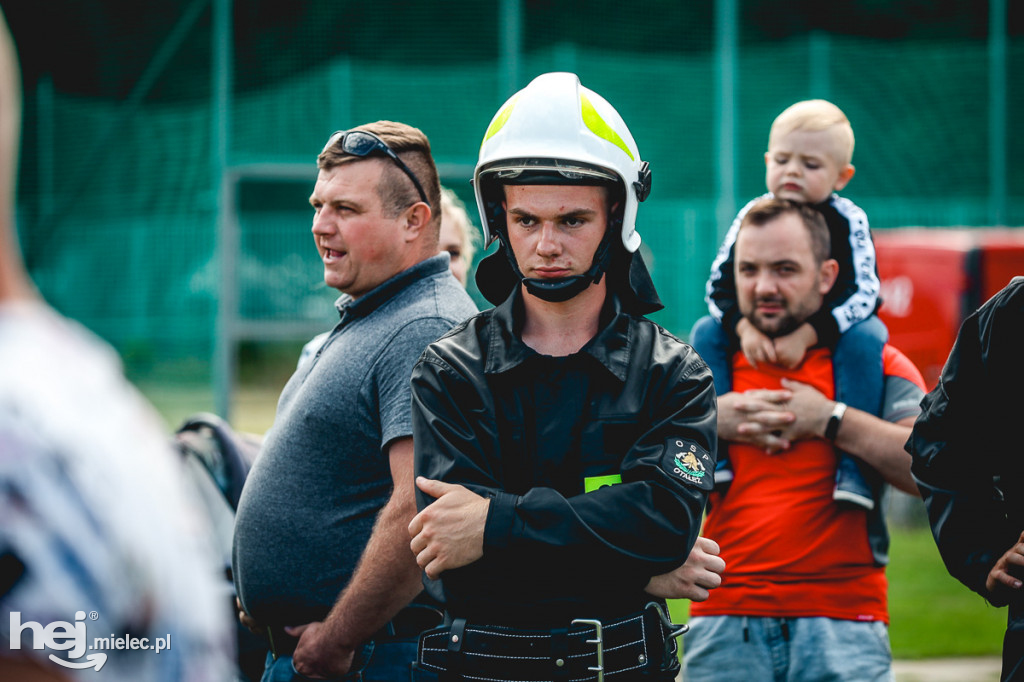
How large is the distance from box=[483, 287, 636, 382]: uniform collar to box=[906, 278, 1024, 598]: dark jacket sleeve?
82cm

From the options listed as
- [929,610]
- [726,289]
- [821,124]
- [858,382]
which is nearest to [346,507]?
[726,289]

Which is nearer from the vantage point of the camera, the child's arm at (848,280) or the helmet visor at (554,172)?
the helmet visor at (554,172)

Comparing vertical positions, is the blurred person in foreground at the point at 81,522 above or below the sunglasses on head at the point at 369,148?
below

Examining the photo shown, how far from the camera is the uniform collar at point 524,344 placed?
8.38 ft

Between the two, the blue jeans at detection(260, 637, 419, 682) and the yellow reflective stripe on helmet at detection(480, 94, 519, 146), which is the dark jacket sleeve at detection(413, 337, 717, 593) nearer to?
the yellow reflective stripe on helmet at detection(480, 94, 519, 146)

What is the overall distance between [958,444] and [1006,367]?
231 mm

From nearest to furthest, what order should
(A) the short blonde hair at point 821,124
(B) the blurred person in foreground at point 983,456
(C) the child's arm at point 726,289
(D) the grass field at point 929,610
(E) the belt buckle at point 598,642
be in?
(E) the belt buckle at point 598,642
(B) the blurred person in foreground at point 983,456
(C) the child's arm at point 726,289
(A) the short blonde hair at point 821,124
(D) the grass field at point 929,610

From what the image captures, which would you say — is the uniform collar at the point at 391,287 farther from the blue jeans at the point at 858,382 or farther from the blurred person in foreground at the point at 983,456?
the blurred person in foreground at the point at 983,456

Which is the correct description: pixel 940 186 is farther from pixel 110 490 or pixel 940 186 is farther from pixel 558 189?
pixel 110 490

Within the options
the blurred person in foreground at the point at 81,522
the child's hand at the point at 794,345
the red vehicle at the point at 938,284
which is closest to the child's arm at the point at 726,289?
the child's hand at the point at 794,345

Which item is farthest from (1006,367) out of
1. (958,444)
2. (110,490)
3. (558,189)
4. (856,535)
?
(110,490)

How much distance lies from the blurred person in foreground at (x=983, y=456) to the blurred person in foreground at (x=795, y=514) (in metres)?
0.49

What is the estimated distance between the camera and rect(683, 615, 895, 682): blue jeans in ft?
10.5

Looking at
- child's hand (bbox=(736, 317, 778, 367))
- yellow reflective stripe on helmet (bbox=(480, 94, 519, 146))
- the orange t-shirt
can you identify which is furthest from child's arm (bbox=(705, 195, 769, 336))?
yellow reflective stripe on helmet (bbox=(480, 94, 519, 146))
